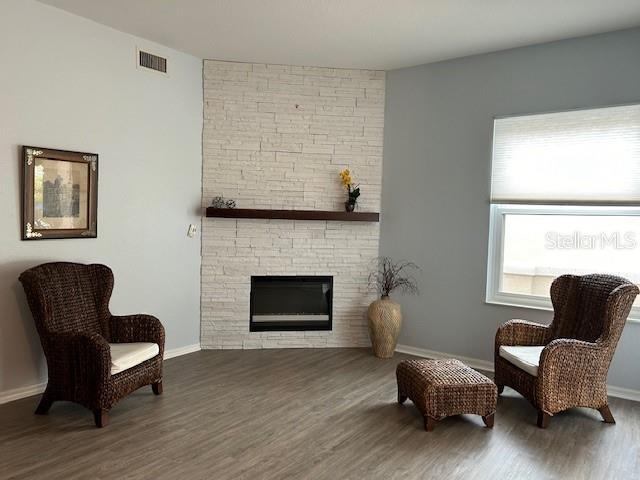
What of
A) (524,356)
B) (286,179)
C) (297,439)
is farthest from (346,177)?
(297,439)

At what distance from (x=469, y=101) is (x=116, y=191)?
3.29 m

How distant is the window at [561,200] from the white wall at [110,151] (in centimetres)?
293

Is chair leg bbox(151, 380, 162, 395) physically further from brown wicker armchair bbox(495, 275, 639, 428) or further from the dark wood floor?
brown wicker armchair bbox(495, 275, 639, 428)

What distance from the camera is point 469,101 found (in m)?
5.16

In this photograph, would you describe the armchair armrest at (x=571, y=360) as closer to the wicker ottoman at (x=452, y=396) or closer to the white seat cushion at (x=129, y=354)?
the wicker ottoman at (x=452, y=396)

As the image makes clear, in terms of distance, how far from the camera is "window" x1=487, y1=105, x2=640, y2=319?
14.2 ft

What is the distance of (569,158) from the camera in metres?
4.57

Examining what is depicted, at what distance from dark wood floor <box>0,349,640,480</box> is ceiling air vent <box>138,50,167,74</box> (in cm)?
277

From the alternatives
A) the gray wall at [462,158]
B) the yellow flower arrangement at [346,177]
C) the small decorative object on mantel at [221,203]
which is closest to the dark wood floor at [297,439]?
the gray wall at [462,158]

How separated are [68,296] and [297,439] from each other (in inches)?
75.8

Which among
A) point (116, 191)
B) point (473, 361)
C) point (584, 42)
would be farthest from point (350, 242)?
point (584, 42)

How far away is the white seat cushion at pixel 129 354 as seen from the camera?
360 centimetres

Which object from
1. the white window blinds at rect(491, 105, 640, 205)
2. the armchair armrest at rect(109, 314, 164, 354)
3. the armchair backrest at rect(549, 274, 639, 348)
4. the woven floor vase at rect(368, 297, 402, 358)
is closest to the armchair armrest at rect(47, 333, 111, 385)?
the armchair armrest at rect(109, 314, 164, 354)

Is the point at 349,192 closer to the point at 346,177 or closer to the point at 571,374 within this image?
the point at 346,177
